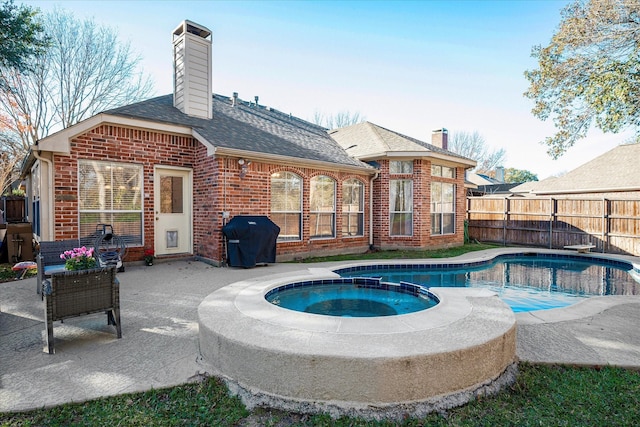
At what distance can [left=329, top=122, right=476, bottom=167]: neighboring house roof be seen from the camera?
11133mm

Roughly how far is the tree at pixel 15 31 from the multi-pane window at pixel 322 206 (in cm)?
913

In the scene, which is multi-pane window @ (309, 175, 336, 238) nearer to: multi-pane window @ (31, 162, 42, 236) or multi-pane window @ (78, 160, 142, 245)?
multi-pane window @ (78, 160, 142, 245)

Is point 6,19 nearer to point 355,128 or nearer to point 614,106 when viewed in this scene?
point 355,128

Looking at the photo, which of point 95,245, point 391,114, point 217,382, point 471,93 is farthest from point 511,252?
point 391,114

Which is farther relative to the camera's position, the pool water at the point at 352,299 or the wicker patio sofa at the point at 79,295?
the pool water at the point at 352,299

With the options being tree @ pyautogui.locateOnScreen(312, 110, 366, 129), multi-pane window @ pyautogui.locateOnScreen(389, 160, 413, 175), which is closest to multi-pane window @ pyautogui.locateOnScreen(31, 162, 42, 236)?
multi-pane window @ pyautogui.locateOnScreen(389, 160, 413, 175)

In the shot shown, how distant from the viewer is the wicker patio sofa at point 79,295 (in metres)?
3.35

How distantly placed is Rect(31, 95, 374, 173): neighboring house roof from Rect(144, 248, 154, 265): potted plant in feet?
8.74

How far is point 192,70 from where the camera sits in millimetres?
9484

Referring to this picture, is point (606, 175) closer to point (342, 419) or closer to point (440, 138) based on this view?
point (440, 138)

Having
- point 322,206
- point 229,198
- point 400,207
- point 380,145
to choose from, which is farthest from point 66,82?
point 400,207

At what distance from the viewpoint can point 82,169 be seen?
726cm

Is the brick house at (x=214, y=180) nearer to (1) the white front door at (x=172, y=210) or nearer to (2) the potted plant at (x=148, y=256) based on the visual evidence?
(1) the white front door at (x=172, y=210)

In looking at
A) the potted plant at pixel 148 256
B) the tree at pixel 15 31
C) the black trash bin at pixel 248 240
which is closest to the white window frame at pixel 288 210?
the black trash bin at pixel 248 240
